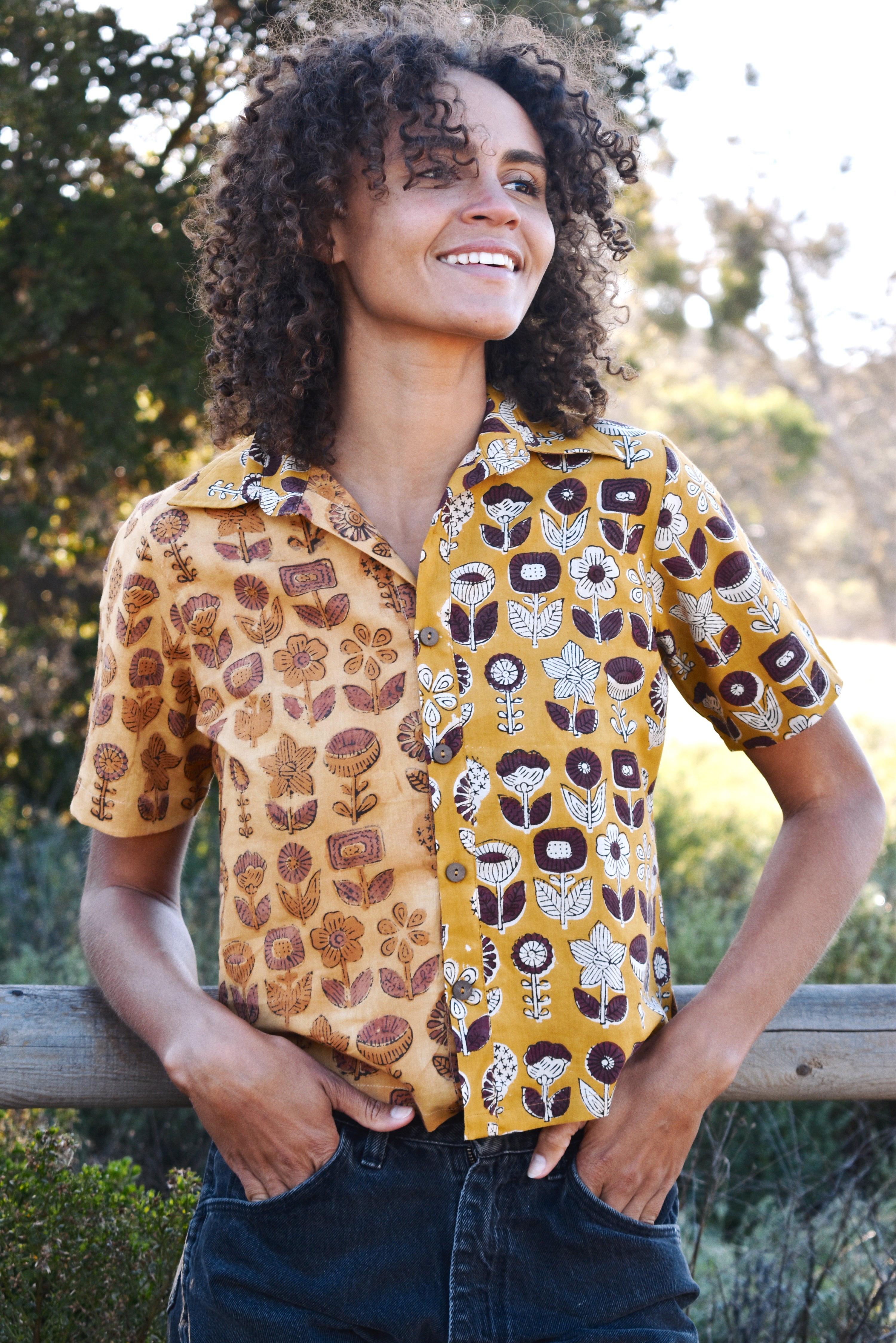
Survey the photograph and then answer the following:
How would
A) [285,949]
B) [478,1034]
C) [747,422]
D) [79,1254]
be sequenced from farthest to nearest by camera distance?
[747,422] → [79,1254] → [285,949] → [478,1034]

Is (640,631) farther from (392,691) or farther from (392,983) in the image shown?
(392,983)

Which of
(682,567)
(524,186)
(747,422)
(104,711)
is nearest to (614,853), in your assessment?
(682,567)

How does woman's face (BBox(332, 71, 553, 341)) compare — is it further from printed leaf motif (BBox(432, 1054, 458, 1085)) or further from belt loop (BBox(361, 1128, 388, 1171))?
belt loop (BBox(361, 1128, 388, 1171))

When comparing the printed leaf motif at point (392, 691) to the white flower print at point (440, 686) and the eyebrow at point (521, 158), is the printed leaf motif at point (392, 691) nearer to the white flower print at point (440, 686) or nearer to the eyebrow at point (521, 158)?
the white flower print at point (440, 686)

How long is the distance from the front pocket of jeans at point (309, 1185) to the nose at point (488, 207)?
1.23 m

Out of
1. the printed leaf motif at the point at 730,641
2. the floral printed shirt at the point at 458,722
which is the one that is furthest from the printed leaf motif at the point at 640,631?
the printed leaf motif at the point at 730,641

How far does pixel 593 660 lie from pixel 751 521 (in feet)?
78.2

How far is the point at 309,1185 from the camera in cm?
145

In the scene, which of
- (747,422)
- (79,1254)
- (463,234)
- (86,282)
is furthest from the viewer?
(747,422)

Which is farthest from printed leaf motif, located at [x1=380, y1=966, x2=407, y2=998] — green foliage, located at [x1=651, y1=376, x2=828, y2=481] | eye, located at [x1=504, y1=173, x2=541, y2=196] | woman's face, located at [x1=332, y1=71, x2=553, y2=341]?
green foliage, located at [x1=651, y1=376, x2=828, y2=481]

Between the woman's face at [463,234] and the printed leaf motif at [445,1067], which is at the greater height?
the woman's face at [463,234]

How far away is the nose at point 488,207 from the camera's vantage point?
5.29 ft

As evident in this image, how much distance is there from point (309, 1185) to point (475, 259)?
1.24m

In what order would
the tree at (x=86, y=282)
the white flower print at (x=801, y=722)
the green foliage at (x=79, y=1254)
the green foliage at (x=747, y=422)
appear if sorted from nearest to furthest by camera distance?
the white flower print at (x=801, y=722)
the green foliage at (x=79, y=1254)
the tree at (x=86, y=282)
the green foliage at (x=747, y=422)
